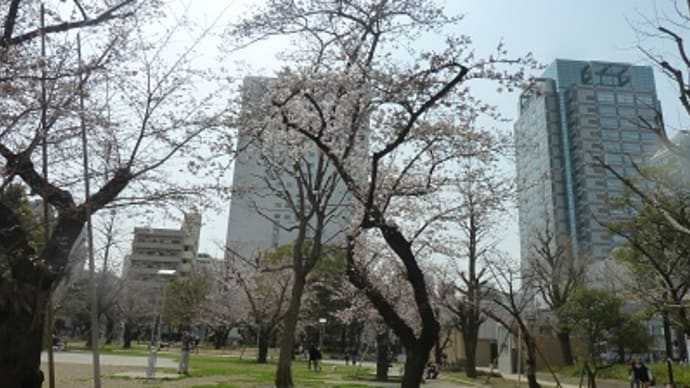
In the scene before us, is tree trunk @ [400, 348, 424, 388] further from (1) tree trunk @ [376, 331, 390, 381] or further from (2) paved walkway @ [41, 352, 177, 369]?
(2) paved walkway @ [41, 352, 177, 369]

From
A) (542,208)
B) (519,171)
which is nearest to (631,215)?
(542,208)

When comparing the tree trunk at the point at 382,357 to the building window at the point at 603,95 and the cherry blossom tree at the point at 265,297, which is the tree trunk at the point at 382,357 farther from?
the building window at the point at 603,95

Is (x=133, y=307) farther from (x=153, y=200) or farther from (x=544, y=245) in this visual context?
(x=153, y=200)

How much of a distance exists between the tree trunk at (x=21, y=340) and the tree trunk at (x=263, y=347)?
2244 centimetres

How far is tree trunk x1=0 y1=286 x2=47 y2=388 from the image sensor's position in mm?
6984

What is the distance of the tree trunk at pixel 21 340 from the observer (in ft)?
22.9

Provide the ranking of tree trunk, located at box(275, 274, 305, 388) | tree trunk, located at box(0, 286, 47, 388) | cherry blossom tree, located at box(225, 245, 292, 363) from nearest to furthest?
tree trunk, located at box(0, 286, 47, 388), tree trunk, located at box(275, 274, 305, 388), cherry blossom tree, located at box(225, 245, 292, 363)

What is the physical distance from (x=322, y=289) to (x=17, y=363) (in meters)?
37.3

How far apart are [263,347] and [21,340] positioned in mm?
23870

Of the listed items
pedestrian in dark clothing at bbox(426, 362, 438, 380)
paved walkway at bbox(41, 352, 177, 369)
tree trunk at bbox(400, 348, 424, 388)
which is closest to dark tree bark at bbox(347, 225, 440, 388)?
tree trunk at bbox(400, 348, 424, 388)

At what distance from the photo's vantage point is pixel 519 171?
42.7 ft

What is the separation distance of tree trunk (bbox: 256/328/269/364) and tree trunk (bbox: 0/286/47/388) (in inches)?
884

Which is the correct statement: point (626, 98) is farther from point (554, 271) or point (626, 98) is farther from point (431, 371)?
point (431, 371)

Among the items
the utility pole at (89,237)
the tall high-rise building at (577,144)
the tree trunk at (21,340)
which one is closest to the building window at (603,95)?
the tall high-rise building at (577,144)
